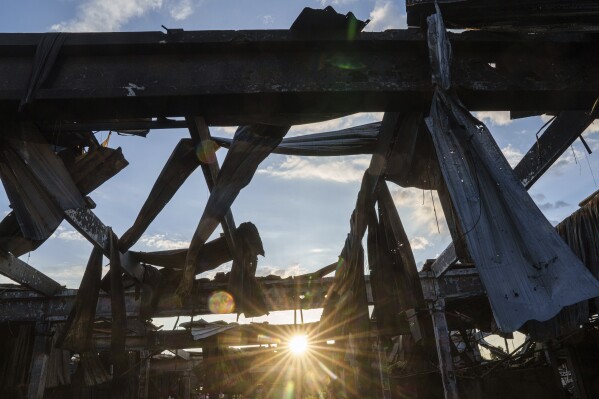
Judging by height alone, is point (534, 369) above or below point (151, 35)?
below

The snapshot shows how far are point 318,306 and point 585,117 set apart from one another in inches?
293

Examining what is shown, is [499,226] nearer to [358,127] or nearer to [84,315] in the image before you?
[358,127]

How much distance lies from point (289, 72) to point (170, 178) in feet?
6.23

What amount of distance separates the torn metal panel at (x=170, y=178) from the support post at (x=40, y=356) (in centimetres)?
731

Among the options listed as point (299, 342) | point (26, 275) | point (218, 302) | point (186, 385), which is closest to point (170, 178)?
point (218, 302)

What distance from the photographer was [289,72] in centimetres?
303

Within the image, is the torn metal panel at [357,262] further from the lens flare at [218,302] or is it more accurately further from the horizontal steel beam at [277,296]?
the lens flare at [218,302]

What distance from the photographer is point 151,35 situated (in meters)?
3.09

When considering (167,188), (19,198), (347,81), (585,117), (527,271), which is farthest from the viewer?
(167,188)

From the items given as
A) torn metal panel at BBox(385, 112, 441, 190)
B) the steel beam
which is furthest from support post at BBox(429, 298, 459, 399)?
torn metal panel at BBox(385, 112, 441, 190)

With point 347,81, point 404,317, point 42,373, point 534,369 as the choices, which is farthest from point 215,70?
point 534,369

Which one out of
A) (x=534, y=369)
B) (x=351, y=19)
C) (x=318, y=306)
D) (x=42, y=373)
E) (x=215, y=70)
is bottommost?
(x=534, y=369)

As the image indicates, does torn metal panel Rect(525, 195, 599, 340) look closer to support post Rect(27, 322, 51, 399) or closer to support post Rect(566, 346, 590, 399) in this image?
support post Rect(566, 346, 590, 399)

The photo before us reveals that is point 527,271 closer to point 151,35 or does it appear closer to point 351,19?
point 351,19
